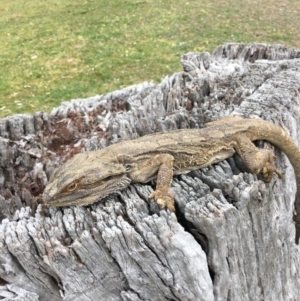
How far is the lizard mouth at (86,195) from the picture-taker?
2703 millimetres

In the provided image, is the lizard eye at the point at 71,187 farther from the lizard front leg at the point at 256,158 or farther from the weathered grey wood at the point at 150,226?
the lizard front leg at the point at 256,158

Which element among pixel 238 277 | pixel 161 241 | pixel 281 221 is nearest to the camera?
pixel 161 241

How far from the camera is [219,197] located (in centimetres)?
260

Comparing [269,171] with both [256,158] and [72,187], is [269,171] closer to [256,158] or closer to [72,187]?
[256,158]

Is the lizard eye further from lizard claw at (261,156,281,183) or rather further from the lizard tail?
the lizard tail

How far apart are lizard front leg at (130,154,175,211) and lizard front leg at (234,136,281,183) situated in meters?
0.49

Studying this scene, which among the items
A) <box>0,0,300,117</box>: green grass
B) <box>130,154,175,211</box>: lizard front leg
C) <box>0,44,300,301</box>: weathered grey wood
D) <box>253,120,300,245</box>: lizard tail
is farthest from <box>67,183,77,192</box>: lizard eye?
<box>0,0,300,117</box>: green grass

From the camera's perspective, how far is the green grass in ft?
31.9

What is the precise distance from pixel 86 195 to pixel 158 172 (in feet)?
1.71

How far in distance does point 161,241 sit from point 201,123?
1.40 m

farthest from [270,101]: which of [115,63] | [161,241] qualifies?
[115,63]

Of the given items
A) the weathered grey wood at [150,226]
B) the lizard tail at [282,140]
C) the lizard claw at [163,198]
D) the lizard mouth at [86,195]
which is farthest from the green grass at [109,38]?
the lizard claw at [163,198]

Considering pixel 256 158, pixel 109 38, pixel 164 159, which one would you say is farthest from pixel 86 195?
pixel 109 38

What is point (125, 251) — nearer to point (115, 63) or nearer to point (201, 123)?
point (201, 123)
